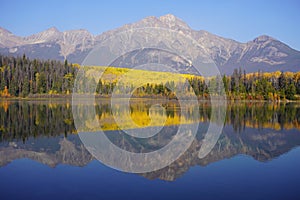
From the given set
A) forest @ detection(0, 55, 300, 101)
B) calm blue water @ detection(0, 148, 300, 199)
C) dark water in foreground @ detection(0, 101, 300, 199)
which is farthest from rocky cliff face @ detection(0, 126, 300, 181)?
forest @ detection(0, 55, 300, 101)

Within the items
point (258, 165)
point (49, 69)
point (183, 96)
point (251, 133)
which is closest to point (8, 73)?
point (49, 69)

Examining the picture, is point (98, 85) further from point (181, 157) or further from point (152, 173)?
point (152, 173)

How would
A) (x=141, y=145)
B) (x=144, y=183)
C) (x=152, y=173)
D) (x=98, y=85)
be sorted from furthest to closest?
(x=98, y=85), (x=141, y=145), (x=152, y=173), (x=144, y=183)

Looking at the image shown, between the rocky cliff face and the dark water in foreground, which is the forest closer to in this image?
the rocky cliff face

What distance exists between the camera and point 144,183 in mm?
8453

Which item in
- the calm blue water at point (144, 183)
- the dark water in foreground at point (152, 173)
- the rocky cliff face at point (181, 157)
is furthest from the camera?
the rocky cliff face at point (181, 157)

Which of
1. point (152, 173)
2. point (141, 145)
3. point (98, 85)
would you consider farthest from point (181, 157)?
point (98, 85)

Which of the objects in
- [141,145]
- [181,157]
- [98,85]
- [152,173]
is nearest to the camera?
[152,173]

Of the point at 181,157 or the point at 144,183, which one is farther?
the point at 181,157

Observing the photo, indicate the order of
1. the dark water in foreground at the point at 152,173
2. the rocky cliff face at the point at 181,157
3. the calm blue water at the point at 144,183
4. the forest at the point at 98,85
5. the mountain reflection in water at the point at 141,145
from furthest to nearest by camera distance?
the forest at the point at 98,85 → the mountain reflection in water at the point at 141,145 → the rocky cliff face at the point at 181,157 → the dark water in foreground at the point at 152,173 → the calm blue water at the point at 144,183

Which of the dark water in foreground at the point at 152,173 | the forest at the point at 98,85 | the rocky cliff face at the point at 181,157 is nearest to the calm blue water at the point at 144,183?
the dark water in foreground at the point at 152,173

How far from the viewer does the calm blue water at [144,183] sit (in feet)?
24.5

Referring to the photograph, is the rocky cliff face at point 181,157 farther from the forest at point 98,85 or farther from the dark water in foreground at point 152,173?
the forest at point 98,85

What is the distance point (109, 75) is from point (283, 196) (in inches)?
4885
